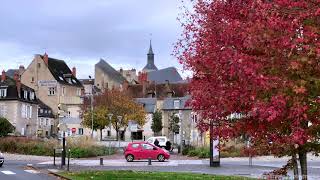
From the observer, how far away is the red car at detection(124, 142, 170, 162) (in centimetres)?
4059

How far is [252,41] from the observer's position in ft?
26.4

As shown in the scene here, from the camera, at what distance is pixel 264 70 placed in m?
8.34

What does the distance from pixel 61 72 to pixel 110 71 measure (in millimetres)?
27167

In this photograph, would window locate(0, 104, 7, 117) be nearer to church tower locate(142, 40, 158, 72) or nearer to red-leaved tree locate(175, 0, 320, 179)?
red-leaved tree locate(175, 0, 320, 179)

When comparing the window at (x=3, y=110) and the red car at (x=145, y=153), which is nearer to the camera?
the red car at (x=145, y=153)

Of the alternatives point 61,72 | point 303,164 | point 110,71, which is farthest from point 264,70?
point 110,71

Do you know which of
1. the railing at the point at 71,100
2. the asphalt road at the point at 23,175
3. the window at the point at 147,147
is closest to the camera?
the asphalt road at the point at 23,175

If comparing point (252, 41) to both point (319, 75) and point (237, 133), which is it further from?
point (237, 133)

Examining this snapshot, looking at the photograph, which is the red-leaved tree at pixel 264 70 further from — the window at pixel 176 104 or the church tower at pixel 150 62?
the church tower at pixel 150 62

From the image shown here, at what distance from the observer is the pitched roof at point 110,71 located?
12875 centimetres

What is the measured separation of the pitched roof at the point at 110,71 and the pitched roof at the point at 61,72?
66.4 ft

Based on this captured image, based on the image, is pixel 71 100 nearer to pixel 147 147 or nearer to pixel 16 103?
pixel 16 103

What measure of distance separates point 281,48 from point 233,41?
118cm

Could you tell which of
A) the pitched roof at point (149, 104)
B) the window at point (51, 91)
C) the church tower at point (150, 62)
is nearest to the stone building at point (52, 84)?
the window at point (51, 91)
